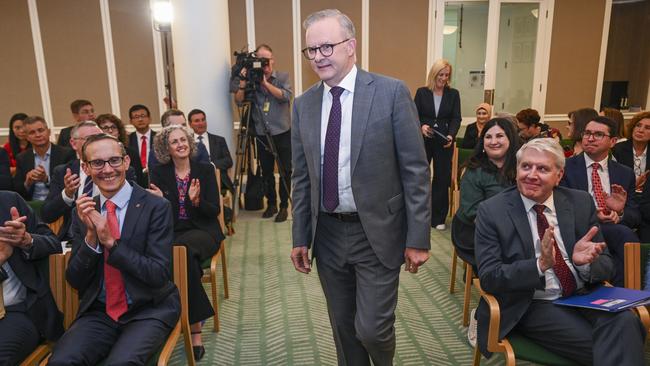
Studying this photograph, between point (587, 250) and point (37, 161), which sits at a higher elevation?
point (37, 161)

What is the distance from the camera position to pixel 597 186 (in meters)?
2.86

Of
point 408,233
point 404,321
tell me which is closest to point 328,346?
point 404,321

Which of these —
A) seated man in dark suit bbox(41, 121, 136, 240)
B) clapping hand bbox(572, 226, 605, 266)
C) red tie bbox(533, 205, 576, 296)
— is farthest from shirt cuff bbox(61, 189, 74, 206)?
clapping hand bbox(572, 226, 605, 266)

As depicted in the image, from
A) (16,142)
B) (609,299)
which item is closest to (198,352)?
(609,299)

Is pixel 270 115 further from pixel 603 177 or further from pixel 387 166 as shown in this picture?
pixel 387 166

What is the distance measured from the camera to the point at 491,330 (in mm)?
1895

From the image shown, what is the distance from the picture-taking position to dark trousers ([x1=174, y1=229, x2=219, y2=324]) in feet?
7.79

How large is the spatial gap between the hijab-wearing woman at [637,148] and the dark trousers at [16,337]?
397 cm

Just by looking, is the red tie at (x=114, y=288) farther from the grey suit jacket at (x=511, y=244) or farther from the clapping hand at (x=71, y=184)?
the grey suit jacket at (x=511, y=244)

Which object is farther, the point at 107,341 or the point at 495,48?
the point at 495,48

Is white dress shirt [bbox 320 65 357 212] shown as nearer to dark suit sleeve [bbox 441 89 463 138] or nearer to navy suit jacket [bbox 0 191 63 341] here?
navy suit jacket [bbox 0 191 63 341]

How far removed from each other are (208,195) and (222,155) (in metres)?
1.72

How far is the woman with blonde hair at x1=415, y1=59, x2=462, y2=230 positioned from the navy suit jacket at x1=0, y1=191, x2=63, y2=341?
3592 mm

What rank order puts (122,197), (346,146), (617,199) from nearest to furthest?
(346,146), (122,197), (617,199)
